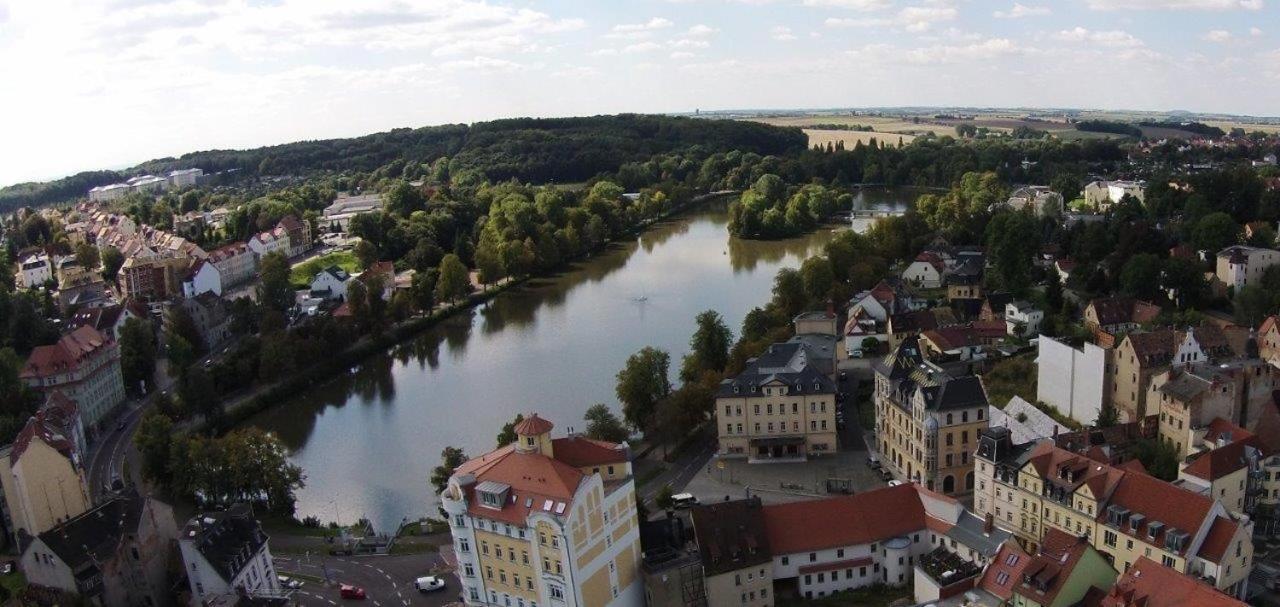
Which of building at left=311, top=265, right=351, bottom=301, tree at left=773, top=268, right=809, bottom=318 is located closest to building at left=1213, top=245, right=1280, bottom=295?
tree at left=773, top=268, right=809, bottom=318

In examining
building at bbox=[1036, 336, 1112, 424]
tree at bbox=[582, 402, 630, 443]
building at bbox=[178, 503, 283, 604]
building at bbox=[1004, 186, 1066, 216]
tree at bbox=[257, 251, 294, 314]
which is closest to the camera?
building at bbox=[178, 503, 283, 604]

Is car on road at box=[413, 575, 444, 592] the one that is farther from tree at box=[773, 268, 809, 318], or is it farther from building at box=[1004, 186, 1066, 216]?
building at box=[1004, 186, 1066, 216]

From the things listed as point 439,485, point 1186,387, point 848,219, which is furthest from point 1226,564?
point 848,219

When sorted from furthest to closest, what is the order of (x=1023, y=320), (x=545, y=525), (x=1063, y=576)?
(x=1023, y=320) → (x=545, y=525) → (x=1063, y=576)

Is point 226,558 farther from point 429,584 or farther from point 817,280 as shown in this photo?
point 817,280

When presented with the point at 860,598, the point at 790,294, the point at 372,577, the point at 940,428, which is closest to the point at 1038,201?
the point at 790,294

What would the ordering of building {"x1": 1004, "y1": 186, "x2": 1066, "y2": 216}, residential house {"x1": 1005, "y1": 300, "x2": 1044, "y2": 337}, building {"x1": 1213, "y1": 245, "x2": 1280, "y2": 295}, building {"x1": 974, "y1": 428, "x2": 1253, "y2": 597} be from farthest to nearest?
building {"x1": 1004, "y1": 186, "x2": 1066, "y2": 216} → building {"x1": 1213, "y1": 245, "x2": 1280, "y2": 295} → residential house {"x1": 1005, "y1": 300, "x2": 1044, "y2": 337} → building {"x1": 974, "y1": 428, "x2": 1253, "y2": 597}

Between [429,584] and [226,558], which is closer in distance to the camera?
[226,558]

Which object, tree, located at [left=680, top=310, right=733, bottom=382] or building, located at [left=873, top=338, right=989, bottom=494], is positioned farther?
tree, located at [left=680, top=310, right=733, bottom=382]
